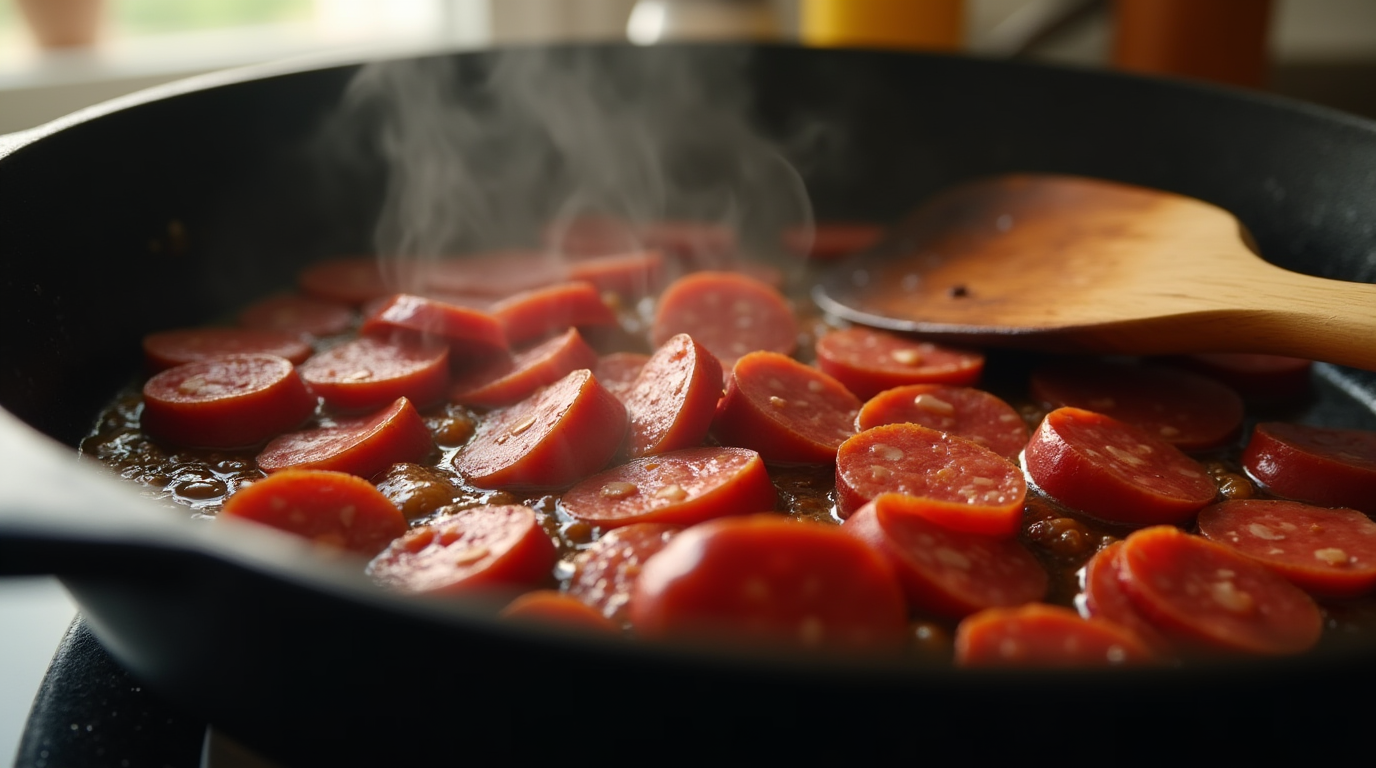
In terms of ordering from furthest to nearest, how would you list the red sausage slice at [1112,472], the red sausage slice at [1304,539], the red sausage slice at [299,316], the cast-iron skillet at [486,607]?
the red sausage slice at [299,316]
the red sausage slice at [1112,472]
the red sausage slice at [1304,539]
the cast-iron skillet at [486,607]

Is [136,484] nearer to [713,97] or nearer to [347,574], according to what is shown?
[347,574]

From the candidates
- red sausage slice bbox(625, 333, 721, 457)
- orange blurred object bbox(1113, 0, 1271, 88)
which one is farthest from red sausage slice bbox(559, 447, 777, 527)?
orange blurred object bbox(1113, 0, 1271, 88)

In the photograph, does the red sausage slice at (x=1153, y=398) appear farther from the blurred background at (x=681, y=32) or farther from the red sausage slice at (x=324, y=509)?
the blurred background at (x=681, y=32)

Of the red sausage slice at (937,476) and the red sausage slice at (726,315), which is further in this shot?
the red sausage slice at (726,315)

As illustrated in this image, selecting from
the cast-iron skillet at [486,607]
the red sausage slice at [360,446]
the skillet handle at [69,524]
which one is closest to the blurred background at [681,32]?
the cast-iron skillet at [486,607]

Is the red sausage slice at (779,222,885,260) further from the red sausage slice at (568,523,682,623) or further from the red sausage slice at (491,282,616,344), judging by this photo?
the red sausage slice at (568,523,682,623)

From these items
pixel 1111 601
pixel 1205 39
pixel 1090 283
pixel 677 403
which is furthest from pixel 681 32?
pixel 1111 601

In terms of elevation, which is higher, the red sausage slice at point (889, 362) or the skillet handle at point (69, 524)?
the skillet handle at point (69, 524)
